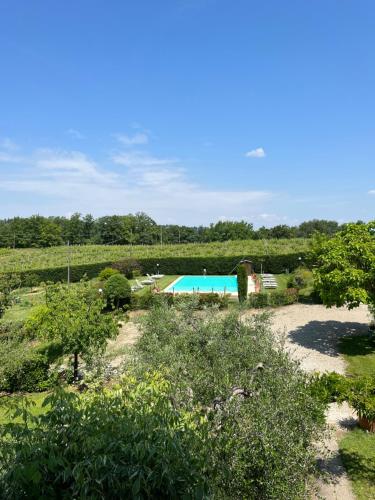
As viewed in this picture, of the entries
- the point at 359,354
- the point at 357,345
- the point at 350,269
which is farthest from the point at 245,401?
the point at 357,345

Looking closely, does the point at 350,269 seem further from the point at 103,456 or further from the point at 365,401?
the point at 103,456

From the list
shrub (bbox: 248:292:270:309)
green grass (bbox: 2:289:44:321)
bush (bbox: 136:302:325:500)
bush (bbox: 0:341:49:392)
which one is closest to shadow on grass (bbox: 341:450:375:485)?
bush (bbox: 136:302:325:500)

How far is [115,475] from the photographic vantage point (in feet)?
10.5

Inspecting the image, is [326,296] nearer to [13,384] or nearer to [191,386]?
[191,386]

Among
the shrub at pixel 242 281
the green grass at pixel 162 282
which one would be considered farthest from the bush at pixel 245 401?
the green grass at pixel 162 282

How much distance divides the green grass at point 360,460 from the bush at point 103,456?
5.88 metres

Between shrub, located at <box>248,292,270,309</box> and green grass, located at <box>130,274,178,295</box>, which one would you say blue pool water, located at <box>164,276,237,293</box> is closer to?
green grass, located at <box>130,274,178,295</box>

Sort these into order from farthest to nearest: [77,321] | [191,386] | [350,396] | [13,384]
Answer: [13,384] < [77,321] < [350,396] < [191,386]

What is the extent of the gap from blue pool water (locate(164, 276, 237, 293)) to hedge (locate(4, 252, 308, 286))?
3.78 feet

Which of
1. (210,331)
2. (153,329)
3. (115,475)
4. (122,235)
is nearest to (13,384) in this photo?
(153,329)

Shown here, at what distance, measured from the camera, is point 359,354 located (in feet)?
52.4

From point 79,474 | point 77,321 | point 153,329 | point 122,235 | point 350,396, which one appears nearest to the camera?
point 79,474

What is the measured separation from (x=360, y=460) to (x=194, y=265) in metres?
31.0

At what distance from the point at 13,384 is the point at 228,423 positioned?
12.9 metres
